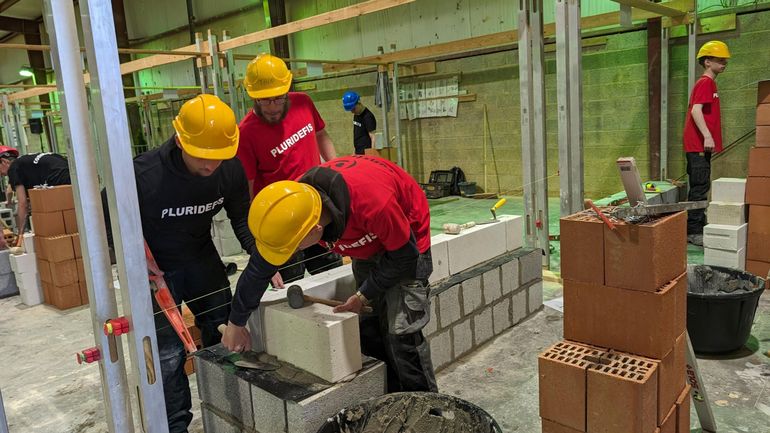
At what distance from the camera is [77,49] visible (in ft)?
4.12

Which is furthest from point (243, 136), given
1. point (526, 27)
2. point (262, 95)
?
point (526, 27)

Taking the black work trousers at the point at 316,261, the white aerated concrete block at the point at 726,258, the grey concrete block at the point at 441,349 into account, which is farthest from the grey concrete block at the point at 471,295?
the white aerated concrete block at the point at 726,258

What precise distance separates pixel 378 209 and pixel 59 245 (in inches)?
169

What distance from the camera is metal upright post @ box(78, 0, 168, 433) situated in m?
1.16

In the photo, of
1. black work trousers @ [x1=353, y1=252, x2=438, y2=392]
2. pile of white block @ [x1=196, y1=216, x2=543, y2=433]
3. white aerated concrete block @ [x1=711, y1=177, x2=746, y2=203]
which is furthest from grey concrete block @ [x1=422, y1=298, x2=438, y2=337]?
white aerated concrete block @ [x1=711, y1=177, x2=746, y2=203]

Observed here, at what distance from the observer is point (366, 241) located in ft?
6.97

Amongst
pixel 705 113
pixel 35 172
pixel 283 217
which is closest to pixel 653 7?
pixel 705 113

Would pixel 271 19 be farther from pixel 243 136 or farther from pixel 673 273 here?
pixel 673 273

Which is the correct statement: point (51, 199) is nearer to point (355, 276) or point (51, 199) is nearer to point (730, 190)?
point (355, 276)

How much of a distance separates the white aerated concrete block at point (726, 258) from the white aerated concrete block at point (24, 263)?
19.8 feet

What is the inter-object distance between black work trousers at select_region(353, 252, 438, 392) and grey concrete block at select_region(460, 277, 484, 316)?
0.97m

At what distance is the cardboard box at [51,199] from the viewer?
4.91 metres

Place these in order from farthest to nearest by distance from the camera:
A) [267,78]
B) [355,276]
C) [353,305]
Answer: [267,78] → [355,276] → [353,305]

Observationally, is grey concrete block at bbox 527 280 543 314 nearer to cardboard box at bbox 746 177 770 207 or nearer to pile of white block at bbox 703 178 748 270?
pile of white block at bbox 703 178 748 270
